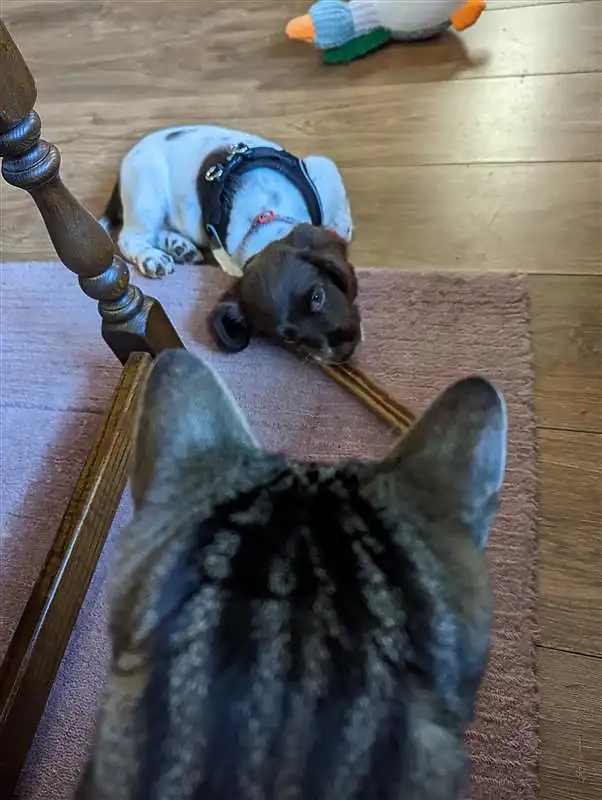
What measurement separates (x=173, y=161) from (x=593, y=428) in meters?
1.23

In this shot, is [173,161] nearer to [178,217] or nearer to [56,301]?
[178,217]

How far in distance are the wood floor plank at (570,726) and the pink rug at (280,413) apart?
0.02m

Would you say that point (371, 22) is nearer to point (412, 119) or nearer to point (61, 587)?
point (412, 119)

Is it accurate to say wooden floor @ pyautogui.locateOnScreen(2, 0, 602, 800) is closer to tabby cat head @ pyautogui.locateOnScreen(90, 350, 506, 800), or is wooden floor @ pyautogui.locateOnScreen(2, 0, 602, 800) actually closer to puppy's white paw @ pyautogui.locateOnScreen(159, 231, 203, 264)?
puppy's white paw @ pyautogui.locateOnScreen(159, 231, 203, 264)

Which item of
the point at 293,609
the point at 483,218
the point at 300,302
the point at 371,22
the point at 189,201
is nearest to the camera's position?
the point at 293,609

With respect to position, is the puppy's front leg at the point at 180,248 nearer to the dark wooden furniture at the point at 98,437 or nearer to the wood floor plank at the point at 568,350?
the dark wooden furniture at the point at 98,437

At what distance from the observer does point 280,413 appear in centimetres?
170

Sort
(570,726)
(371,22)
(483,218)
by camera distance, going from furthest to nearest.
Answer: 1. (371,22)
2. (483,218)
3. (570,726)

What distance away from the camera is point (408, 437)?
80 cm

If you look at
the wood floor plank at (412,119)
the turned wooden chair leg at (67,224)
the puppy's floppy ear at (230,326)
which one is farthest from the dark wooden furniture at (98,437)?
the wood floor plank at (412,119)

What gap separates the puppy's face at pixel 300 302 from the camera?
1713mm

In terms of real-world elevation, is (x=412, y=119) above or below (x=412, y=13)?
below

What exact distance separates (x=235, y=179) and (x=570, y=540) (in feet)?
3.64

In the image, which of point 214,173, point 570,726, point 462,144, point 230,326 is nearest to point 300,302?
point 230,326
